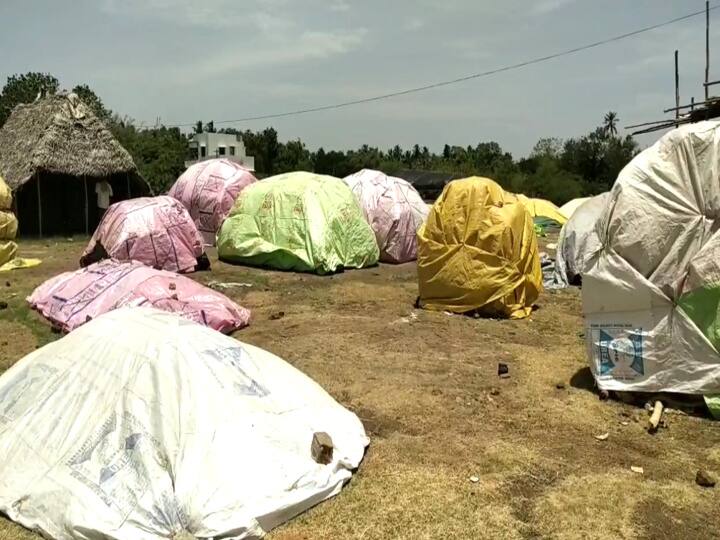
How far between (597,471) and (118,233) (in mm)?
10266

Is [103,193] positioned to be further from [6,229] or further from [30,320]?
[30,320]

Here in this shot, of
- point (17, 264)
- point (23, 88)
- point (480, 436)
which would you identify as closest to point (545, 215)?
point (17, 264)

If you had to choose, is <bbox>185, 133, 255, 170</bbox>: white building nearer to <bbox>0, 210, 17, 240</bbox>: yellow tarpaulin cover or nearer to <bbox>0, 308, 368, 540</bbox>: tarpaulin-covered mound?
<bbox>0, 210, 17, 240</bbox>: yellow tarpaulin cover

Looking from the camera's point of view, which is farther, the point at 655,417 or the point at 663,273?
the point at 663,273

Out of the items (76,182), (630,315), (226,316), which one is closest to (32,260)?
(76,182)

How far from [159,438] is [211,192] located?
45.8 feet

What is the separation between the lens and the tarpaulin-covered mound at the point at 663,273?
576cm

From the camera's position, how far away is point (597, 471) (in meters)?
4.84

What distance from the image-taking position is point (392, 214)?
1532cm

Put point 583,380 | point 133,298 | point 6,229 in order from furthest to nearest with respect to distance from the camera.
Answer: point 6,229, point 133,298, point 583,380

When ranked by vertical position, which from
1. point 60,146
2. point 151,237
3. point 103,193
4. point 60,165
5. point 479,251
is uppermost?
point 60,146

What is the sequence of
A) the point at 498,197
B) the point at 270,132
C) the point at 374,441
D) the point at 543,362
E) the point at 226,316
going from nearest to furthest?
the point at 374,441 → the point at 543,362 → the point at 226,316 → the point at 498,197 → the point at 270,132

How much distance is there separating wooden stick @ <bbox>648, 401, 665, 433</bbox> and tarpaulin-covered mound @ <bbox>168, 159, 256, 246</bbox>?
13268 millimetres

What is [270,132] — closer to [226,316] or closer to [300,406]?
[226,316]
